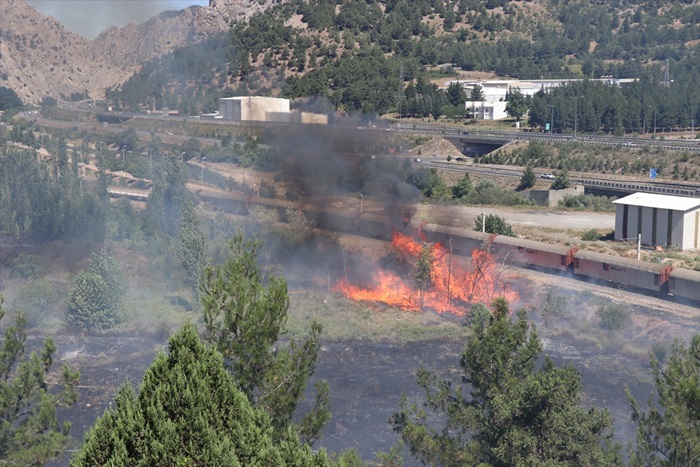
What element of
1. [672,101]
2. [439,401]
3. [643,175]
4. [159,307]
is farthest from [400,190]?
[672,101]

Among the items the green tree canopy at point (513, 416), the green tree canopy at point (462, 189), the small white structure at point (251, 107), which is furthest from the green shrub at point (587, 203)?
the green tree canopy at point (513, 416)

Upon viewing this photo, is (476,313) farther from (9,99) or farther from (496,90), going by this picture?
(9,99)

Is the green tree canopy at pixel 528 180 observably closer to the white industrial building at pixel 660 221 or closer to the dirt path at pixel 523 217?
the dirt path at pixel 523 217

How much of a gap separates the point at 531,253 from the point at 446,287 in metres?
4.48

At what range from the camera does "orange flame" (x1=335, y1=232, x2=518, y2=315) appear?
43406 millimetres

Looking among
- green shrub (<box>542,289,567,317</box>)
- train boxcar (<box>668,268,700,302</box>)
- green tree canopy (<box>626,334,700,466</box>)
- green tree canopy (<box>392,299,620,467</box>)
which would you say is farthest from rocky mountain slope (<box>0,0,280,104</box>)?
green tree canopy (<box>626,334,700,466</box>)

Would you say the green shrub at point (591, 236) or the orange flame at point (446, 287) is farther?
the green shrub at point (591, 236)

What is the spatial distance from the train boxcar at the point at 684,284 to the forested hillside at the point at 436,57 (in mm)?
40267

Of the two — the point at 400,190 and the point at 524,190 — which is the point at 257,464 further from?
the point at 524,190

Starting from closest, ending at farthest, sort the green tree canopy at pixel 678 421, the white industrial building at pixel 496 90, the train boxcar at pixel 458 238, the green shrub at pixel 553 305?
the green tree canopy at pixel 678 421 → the green shrub at pixel 553 305 → the train boxcar at pixel 458 238 → the white industrial building at pixel 496 90

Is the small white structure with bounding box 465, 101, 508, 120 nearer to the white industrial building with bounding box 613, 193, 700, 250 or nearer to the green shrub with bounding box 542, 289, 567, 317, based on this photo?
the white industrial building with bounding box 613, 193, 700, 250

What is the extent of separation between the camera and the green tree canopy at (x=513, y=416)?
2022 centimetres

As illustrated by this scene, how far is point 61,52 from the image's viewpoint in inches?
5069

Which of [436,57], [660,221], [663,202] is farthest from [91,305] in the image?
[436,57]
